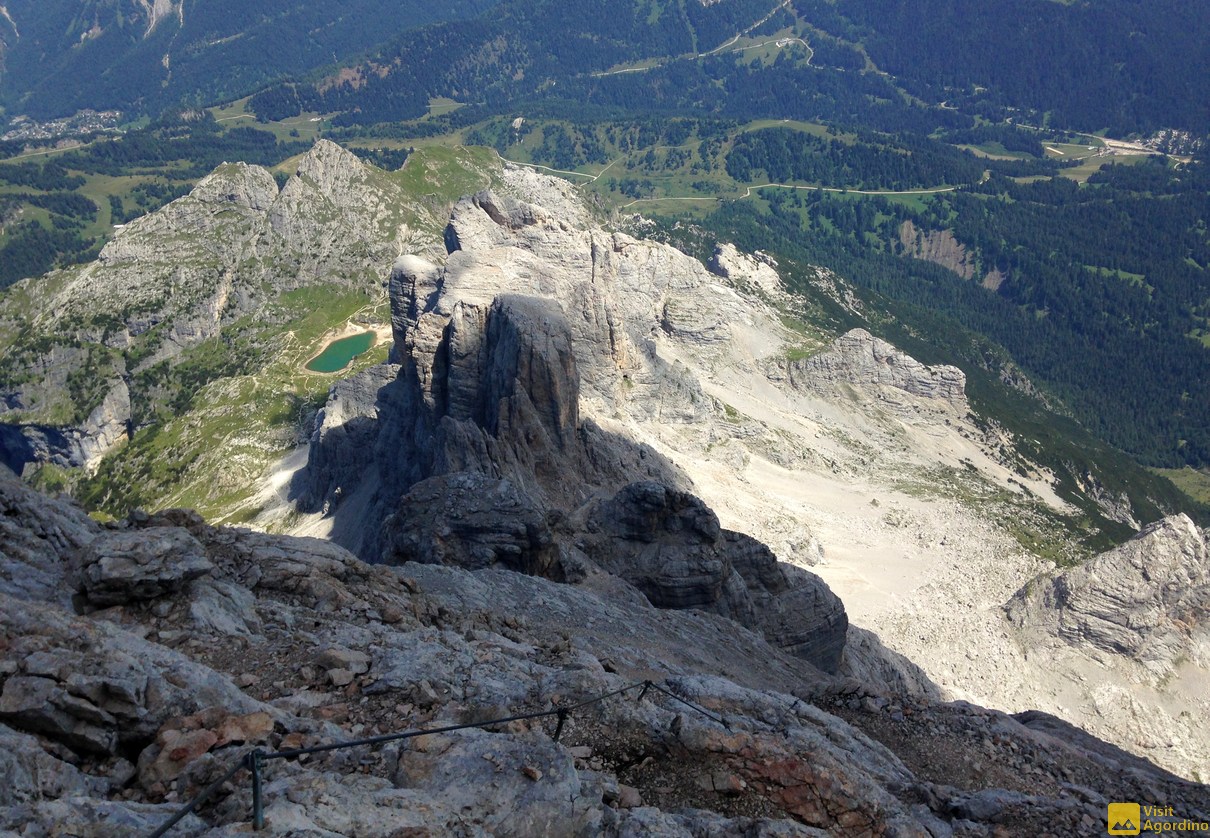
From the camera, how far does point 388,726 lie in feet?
63.7

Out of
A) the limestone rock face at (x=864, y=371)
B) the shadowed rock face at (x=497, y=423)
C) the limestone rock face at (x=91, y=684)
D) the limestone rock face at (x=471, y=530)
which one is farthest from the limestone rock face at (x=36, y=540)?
the limestone rock face at (x=864, y=371)

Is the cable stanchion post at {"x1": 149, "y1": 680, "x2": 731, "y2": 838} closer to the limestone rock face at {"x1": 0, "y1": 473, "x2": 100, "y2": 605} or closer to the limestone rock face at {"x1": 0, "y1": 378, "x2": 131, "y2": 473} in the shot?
the limestone rock face at {"x1": 0, "y1": 473, "x2": 100, "y2": 605}

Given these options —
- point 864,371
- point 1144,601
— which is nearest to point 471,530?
point 1144,601

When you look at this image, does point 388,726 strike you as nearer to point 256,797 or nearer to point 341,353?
point 256,797

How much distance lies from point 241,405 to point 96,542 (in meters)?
144

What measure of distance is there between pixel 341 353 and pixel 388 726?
573 feet

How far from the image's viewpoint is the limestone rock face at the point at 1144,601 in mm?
72125

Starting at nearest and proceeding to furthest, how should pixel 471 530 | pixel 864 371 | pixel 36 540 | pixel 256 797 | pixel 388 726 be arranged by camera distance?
1. pixel 256 797
2. pixel 388 726
3. pixel 36 540
4. pixel 471 530
5. pixel 864 371

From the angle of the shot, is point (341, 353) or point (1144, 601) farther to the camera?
point (341, 353)

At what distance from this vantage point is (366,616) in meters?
25.5

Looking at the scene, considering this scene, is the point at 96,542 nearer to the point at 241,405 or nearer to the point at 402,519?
the point at 402,519

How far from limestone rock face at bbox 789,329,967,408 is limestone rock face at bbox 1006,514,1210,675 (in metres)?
51.5

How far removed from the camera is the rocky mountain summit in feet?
51.9

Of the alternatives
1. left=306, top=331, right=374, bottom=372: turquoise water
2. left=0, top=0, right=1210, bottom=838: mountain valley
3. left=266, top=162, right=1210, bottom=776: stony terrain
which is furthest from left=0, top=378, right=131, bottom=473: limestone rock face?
left=266, top=162, right=1210, bottom=776: stony terrain
